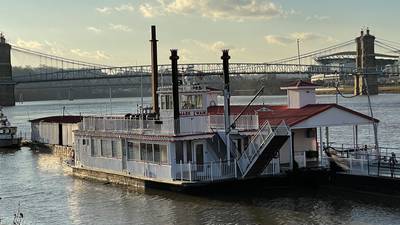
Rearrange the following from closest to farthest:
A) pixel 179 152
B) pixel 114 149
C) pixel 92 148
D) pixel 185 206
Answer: pixel 185 206 < pixel 179 152 < pixel 114 149 < pixel 92 148

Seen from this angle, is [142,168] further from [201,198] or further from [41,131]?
[41,131]

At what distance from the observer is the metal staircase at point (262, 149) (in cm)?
2808

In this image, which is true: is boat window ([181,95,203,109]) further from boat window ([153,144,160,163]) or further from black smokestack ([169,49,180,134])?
boat window ([153,144,160,163])

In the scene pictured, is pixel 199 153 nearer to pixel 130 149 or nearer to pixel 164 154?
pixel 164 154

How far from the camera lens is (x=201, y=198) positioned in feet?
94.4

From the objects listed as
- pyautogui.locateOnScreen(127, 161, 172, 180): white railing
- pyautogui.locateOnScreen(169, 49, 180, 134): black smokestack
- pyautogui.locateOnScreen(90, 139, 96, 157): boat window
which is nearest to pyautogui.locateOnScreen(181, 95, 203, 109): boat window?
pyautogui.locateOnScreen(169, 49, 180, 134): black smokestack

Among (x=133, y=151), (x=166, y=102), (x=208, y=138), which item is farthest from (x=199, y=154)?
(x=133, y=151)

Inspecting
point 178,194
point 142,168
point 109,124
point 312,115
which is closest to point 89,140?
point 109,124

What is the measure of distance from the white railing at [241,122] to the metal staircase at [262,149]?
1.40 m

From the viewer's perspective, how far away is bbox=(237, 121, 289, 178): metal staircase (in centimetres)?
2808

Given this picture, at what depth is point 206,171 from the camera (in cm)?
2892

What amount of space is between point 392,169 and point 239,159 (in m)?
6.65

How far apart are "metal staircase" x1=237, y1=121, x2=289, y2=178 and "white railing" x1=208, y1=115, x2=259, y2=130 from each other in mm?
1397

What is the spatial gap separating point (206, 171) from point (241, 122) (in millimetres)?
3373
